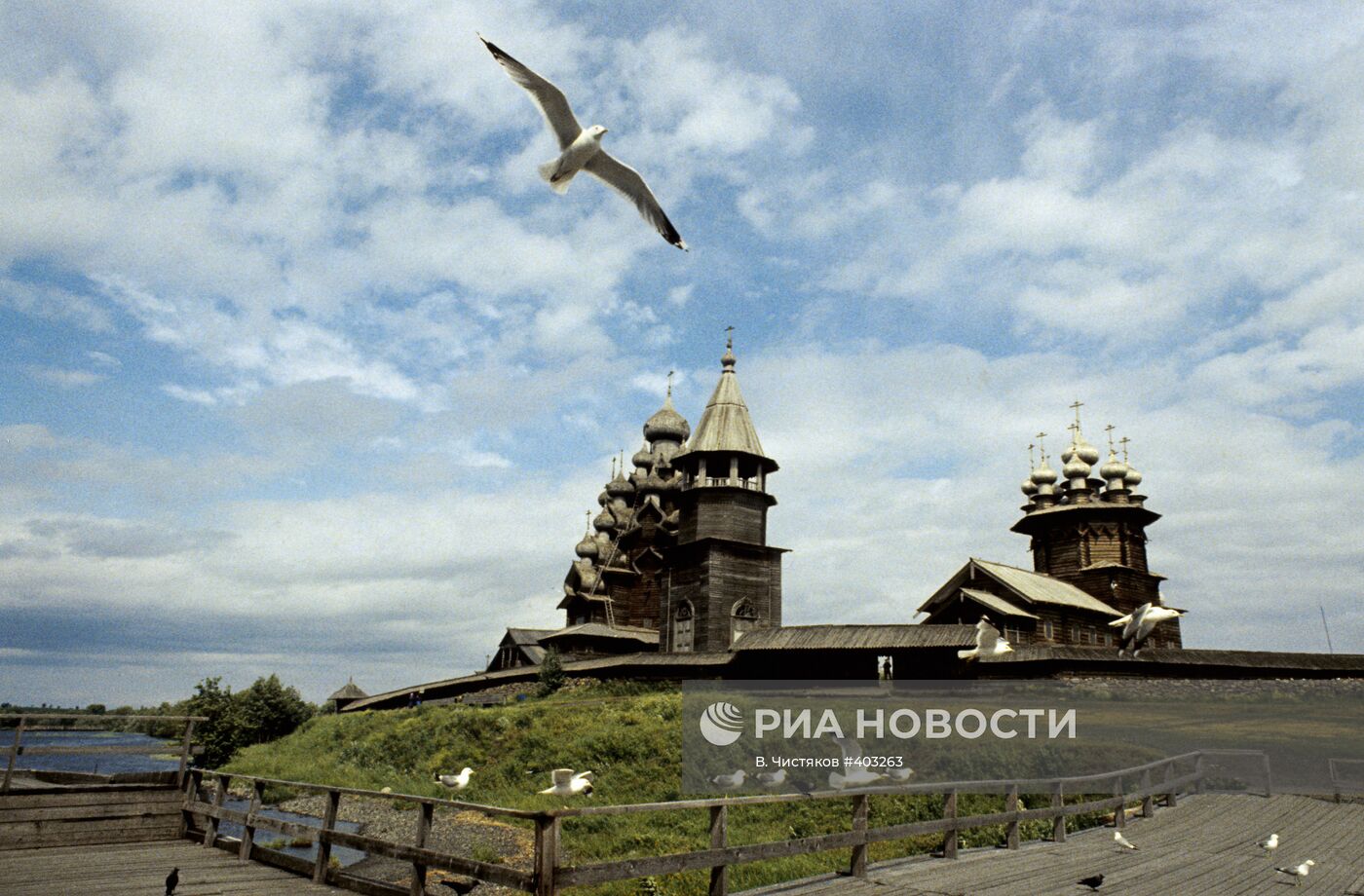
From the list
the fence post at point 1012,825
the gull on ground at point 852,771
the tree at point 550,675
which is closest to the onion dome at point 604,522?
the tree at point 550,675

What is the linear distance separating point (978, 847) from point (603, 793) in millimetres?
13037

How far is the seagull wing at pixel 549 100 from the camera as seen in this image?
8.59 metres

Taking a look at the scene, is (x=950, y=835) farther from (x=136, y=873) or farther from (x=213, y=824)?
(x=213, y=824)

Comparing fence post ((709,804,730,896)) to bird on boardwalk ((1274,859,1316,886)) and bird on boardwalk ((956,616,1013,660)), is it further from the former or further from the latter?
bird on boardwalk ((1274,859,1316,886))

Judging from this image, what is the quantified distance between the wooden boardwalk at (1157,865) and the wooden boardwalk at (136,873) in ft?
15.7

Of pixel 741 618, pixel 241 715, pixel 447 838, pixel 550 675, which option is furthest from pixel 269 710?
pixel 447 838

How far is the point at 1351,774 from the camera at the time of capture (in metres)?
20.2

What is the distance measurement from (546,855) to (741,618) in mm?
30960

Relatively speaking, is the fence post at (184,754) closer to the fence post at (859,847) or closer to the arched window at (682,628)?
the fence post at (859,847)

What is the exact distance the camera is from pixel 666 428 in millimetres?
56938

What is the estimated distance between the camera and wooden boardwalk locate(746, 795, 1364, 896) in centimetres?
895

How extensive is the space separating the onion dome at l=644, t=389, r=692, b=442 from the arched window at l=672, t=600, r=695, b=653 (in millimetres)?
19979

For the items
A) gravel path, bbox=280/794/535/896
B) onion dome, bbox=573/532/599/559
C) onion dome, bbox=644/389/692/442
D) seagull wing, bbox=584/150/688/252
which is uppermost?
onion dome, bbox=644/389/692/442

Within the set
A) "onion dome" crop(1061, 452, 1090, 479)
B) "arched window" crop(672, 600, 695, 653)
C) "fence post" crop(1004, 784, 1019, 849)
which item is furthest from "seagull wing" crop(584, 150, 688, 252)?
"onion dome" crop(1061, 452, 1090, 479)
